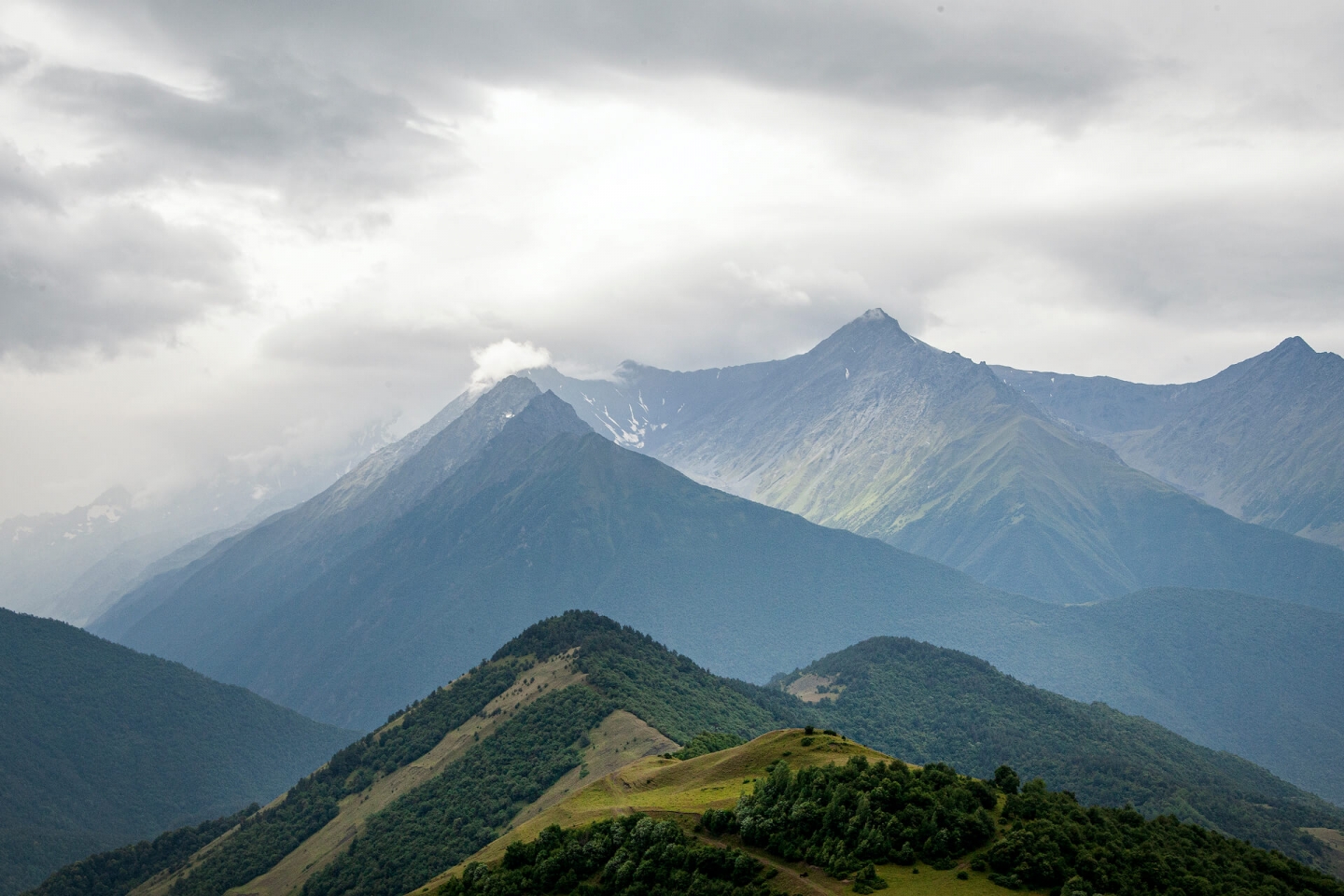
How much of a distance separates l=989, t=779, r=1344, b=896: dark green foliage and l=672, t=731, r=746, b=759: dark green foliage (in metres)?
63.0

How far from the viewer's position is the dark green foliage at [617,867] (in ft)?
298

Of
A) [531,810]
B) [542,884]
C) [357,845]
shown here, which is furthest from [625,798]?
[357,845]

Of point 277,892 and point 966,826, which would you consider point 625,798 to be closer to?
point 966,826

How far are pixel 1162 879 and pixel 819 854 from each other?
2862 centimetres

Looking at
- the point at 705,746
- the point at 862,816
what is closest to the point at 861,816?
the point at 862,816

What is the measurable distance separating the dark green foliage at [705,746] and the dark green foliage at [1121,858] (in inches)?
2482

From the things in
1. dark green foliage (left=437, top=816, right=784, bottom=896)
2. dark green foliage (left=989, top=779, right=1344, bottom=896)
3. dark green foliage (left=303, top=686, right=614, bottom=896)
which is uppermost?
dark green foliage (left=989, top=779, right=1344, bottom=896)

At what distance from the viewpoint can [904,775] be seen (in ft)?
325

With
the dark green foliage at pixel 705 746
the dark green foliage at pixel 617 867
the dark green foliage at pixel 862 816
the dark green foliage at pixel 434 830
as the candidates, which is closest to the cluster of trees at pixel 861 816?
the dark green foliage at pixel 862 816

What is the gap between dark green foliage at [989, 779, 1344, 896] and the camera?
82.1 metres

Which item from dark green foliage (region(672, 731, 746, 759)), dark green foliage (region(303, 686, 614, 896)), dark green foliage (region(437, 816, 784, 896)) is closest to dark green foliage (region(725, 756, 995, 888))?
dark green foliage (region(437, 816, 784, 896))

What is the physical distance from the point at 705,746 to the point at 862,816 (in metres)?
74.1

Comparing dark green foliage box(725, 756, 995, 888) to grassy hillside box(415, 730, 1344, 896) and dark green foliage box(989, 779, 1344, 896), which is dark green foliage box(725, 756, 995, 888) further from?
dark green foliage box(989, 779, 1344, 896)

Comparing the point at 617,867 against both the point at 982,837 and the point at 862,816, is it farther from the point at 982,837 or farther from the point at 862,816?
the point at 982,837
